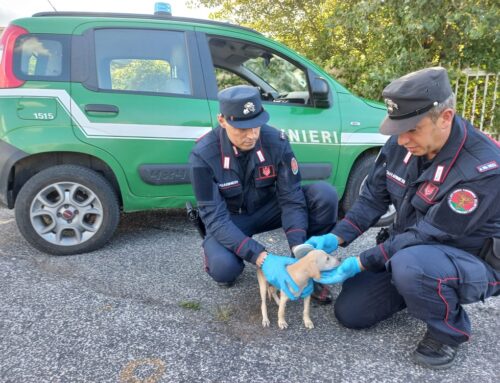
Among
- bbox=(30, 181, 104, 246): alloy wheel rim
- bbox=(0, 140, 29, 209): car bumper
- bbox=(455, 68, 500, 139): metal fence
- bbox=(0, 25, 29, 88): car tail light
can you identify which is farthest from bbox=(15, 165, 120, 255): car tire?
bbox=(455, 68, 500, 139): metal fence

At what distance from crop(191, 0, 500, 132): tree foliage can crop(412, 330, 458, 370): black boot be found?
4212 millimetres

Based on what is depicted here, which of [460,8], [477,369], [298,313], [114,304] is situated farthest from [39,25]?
[460,8]

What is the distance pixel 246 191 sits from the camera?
8.73 feet

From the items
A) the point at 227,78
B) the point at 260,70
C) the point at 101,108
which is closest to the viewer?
the point at 101,108

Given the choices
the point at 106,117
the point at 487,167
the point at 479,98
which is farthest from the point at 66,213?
the point at 479,98

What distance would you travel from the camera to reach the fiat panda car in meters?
2.87

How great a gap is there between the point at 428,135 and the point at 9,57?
2.69 meters

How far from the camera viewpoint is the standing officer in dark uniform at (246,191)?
91.1 inches

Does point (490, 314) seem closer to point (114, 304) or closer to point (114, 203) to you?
point (114, 304)

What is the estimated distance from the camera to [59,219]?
9.89 ft

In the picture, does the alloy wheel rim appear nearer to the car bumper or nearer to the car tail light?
the car bumper

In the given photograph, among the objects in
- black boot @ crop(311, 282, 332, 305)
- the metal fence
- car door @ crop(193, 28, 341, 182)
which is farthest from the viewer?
the metal fence

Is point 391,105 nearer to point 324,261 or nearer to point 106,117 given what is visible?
point 324,261

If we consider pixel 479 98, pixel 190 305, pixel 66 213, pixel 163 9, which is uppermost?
pixel 163 9
